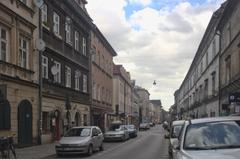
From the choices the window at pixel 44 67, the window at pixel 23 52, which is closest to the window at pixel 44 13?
the window at pixel 44 67

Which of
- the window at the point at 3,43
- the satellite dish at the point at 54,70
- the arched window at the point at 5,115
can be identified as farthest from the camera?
the satellite dish at the point at 54,70

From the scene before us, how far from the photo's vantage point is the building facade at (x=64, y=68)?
35.9 m

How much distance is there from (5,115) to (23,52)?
5.00m

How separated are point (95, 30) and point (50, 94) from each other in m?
22.1

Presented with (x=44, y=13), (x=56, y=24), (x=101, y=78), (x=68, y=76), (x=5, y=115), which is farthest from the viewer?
(x=101, y=78)

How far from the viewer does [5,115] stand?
27641 millimetres

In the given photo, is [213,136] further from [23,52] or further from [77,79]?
[77,79]

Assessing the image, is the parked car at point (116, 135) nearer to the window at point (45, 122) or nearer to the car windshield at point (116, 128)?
the car windshield at point (116, 128)

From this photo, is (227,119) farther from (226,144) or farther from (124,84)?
(124,84)

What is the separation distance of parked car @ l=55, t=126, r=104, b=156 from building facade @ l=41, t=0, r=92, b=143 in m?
5.88

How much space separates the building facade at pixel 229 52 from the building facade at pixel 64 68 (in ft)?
39.0

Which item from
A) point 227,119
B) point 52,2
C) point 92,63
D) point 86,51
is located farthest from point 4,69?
point 92,63

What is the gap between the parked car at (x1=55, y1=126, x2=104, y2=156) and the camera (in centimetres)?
2602

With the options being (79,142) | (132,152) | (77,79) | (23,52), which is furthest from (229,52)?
(79,142)
